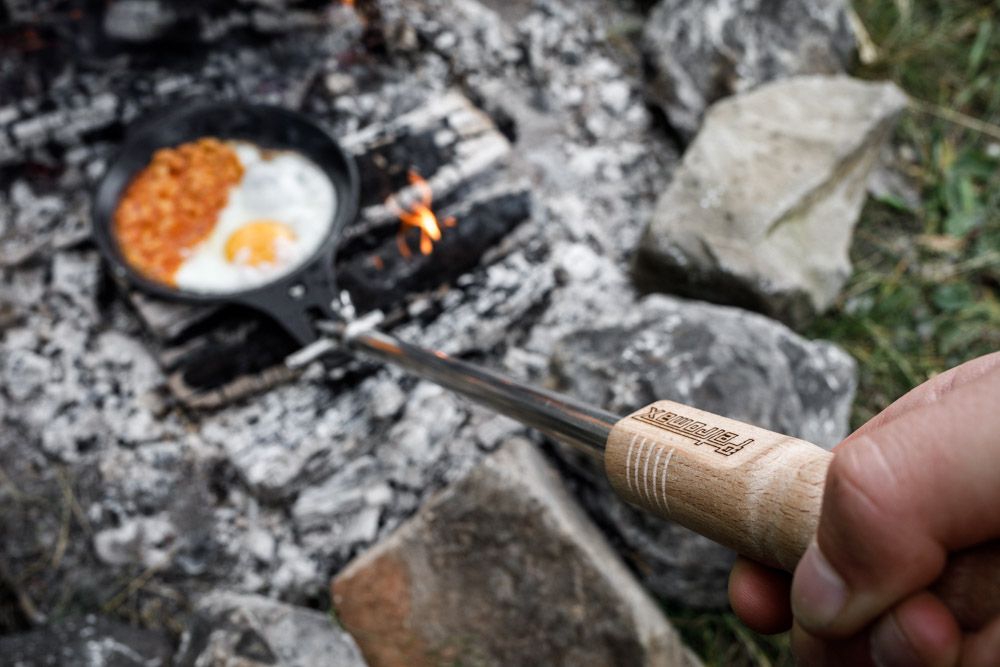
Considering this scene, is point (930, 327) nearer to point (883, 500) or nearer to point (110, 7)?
point (883, 500)

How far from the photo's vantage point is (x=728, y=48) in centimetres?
276

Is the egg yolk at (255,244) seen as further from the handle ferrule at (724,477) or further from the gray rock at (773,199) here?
the handle ferrule at (724,477)

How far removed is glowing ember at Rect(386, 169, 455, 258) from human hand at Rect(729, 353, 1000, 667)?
1.75 metres

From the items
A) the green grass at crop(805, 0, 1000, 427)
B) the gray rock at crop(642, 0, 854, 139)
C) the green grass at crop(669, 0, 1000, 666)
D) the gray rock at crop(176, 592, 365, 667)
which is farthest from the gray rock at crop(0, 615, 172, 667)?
the gray rock at crop(642, 0, 854, 139)

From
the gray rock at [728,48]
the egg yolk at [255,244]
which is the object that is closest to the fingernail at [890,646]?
the egg yolk at [255,244]

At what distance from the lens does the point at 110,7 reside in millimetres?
2352

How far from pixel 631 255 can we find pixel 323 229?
1012 mm

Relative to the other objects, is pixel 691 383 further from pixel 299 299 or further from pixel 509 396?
pixel 299 299

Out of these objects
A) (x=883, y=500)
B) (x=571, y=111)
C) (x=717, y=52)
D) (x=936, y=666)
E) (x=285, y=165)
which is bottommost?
(x=285, y=165)

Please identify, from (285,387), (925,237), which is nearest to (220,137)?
(285,387)

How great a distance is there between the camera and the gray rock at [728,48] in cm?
276

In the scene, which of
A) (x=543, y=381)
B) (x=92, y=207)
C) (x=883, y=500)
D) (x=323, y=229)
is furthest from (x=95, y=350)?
(x=883, y=500)

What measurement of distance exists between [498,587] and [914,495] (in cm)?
135

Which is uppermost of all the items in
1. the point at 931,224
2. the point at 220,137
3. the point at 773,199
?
the point at 773,199
